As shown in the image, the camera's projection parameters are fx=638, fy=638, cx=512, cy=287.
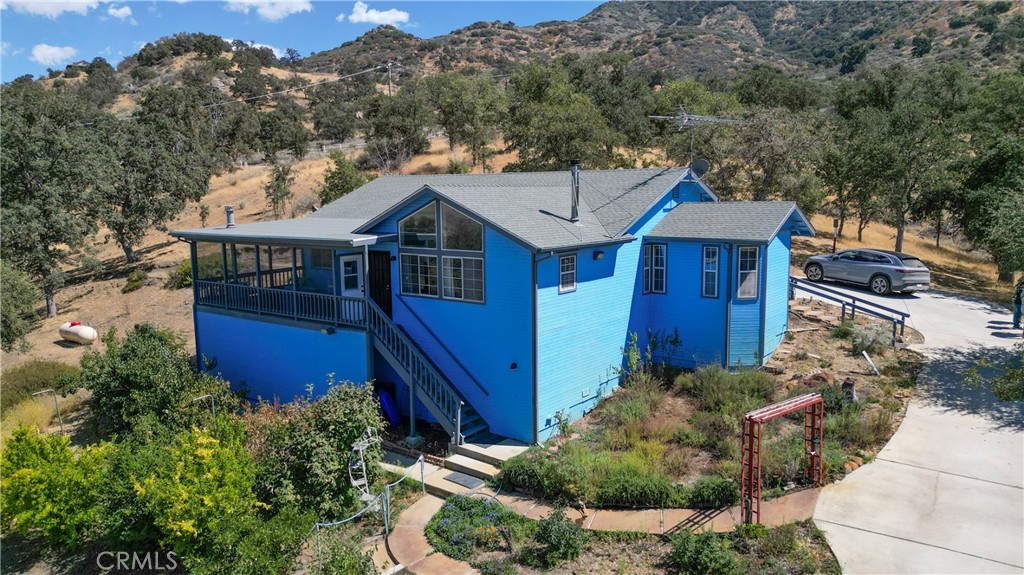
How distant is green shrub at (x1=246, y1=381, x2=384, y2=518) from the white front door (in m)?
5.02

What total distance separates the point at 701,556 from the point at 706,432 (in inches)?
173

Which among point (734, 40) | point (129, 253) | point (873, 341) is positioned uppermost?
point (734, 40)

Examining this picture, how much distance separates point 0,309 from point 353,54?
105 meters

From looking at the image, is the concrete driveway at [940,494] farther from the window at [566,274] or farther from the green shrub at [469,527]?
the window at [566,274]

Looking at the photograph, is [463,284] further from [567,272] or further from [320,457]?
[320,457]

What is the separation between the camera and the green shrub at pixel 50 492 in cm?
976

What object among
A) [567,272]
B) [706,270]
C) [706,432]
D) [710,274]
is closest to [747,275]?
[710,274]

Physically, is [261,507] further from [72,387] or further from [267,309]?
[72,387]

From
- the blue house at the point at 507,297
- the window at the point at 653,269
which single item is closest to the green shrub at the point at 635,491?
the blue house at the point at 507,297

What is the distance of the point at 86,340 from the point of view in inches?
995

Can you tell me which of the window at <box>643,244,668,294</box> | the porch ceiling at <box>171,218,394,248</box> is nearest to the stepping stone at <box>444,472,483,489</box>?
the porch ceiling at <box>171,218,394,248</box>

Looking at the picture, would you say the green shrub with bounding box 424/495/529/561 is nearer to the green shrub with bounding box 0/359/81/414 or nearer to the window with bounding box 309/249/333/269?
the window with bounding box 309/249/333/269

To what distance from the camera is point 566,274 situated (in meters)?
13.6

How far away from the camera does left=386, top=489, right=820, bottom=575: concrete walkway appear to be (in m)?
9.16
